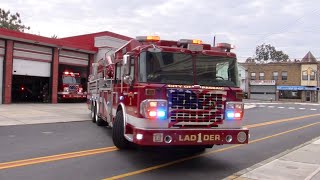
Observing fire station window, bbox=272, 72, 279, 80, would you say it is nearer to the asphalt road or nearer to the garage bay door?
the garage bay door

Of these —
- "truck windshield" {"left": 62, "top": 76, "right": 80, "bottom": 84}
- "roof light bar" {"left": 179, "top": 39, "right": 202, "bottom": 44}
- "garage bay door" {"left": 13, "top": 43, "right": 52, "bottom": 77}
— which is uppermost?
"garage bay door" {"left": 13, "top": 43, "right": 52, "bottom": 77}

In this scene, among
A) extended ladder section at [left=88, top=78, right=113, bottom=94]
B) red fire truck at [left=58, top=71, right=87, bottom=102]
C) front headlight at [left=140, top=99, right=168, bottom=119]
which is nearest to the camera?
front headlight at [left=140, top=99, right=168, bottom=119]

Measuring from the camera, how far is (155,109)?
844 cm

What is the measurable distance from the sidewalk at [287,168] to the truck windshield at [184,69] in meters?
1.96

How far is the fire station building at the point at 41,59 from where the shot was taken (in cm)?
3021

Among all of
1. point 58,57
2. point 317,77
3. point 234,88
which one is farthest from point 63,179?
point 317,77

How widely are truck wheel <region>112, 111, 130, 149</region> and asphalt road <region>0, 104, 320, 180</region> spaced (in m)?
0.21

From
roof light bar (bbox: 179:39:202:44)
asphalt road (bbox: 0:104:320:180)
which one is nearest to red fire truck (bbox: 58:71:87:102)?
asphalt road (bbox: 0:104:320:180)

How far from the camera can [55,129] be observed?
15852 millimetres

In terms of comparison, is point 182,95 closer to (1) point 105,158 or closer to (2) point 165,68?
(2) point 165,68

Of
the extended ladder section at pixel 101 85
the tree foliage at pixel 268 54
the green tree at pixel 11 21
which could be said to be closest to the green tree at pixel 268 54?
the tree foliage at pixel 268 54

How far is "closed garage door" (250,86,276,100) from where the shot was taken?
76.2m

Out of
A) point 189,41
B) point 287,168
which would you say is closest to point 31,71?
point 189,41

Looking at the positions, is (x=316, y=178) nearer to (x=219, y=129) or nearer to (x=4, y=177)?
(x=219, y=129)
